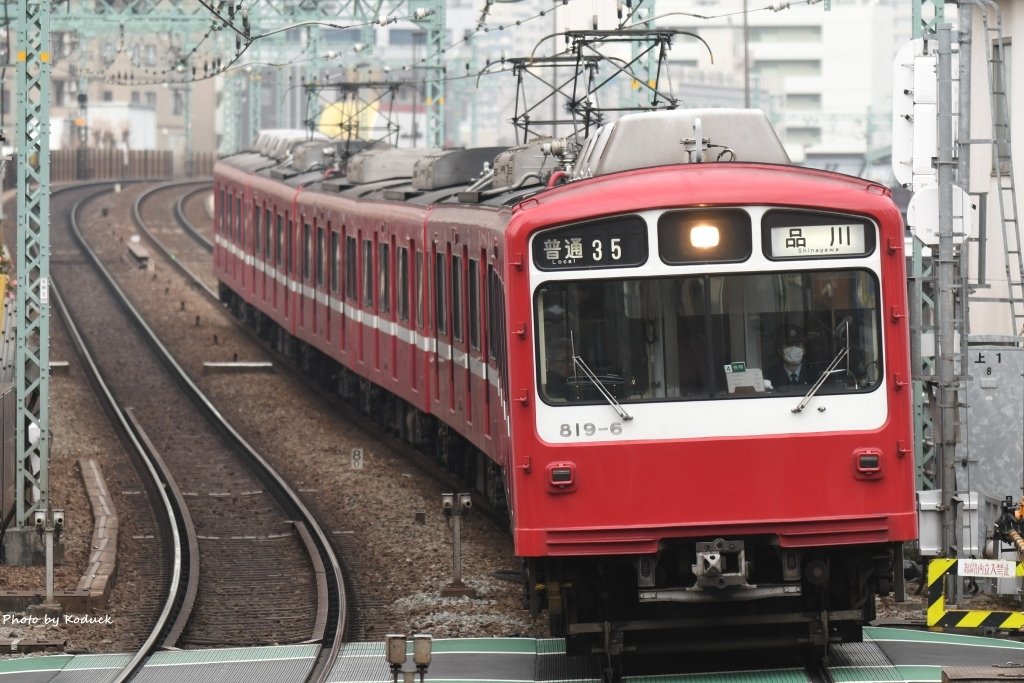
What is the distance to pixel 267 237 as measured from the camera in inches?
976

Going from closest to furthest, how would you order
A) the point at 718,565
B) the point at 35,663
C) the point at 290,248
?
the point at 718,565, the point at 35,663, the point at 290,248

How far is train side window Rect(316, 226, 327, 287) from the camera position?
2077 cm

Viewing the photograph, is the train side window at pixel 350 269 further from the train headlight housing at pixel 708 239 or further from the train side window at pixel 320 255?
the train headlight housing at pixel 708 239

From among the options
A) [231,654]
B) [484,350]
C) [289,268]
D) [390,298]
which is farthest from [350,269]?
[231,654]

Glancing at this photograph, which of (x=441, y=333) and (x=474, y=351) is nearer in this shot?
(x=474, y=351)

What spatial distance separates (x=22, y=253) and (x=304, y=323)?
9.05 metres

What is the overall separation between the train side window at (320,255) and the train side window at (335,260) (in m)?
0.53

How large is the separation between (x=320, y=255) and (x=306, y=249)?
95 cm

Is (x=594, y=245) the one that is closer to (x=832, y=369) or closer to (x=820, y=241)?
(x=820, y=241)

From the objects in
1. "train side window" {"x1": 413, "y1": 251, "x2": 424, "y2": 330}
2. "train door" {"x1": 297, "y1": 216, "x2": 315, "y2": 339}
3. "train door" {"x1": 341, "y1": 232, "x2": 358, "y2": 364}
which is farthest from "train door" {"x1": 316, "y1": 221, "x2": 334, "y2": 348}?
"train side window" {"x1": 413, "y1": 251, "x2": 424, "y2": 330}

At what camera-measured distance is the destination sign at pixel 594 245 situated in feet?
28.5

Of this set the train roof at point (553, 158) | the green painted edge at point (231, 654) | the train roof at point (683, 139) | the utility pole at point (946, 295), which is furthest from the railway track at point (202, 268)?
the train roof at point (683, 139)

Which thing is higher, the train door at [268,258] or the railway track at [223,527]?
the train door at [268,258]

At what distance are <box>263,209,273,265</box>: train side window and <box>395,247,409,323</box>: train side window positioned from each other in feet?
26.6
